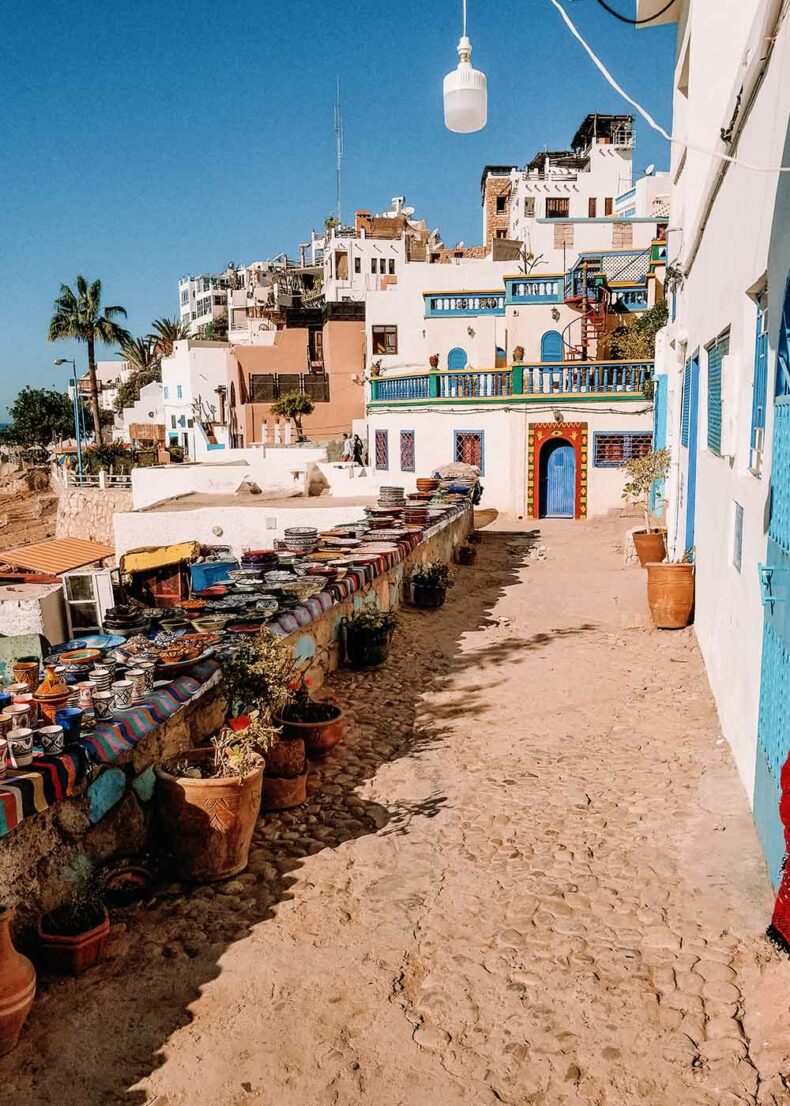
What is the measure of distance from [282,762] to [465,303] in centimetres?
2511

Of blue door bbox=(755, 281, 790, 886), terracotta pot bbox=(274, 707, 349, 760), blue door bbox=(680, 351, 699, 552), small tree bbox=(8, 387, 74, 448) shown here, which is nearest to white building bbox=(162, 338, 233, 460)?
small tree bbox=(8, 387, 74, 448)

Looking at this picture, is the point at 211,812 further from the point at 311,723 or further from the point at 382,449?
the point at 382,449

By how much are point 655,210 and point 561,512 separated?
2642 centimetres

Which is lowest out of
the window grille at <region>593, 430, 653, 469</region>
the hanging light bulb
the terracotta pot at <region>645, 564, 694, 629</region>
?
the terracotta pot at <region>645, 564, 694, 629</region>

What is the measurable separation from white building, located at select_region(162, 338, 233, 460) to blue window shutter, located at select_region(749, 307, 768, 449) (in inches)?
1817

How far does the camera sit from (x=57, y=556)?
2038 centimetres

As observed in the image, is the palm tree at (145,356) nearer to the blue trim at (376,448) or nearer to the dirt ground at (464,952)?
the blue trim at (376,448)

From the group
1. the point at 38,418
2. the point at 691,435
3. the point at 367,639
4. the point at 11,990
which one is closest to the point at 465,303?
the point at 691,435

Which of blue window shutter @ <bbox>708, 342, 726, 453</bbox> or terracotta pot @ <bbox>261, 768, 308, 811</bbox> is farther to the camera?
blue window shutter @ <bbox>708, 342, 726, 453</bbox>

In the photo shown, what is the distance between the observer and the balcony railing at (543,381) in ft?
70.5

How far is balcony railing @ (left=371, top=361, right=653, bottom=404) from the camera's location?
21484 millimetres

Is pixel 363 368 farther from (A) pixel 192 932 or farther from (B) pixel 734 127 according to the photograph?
(A) pixel 192 932

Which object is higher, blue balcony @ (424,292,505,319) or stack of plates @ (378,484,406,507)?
blue balcony @ (424,292,505,319)

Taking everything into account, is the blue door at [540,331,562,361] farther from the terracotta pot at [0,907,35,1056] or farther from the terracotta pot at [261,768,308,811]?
the terracotta pot at [0,907,35,1056]
